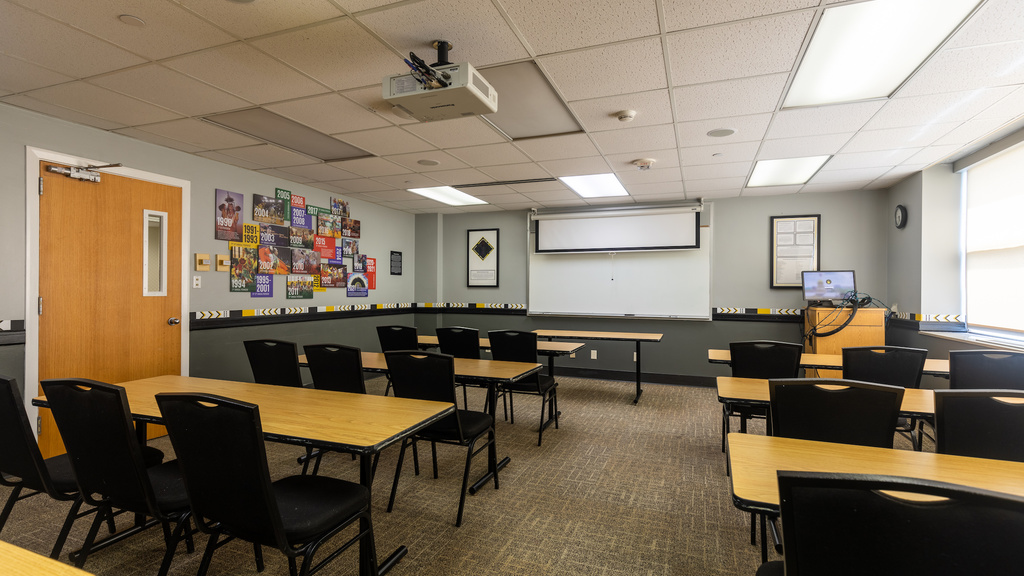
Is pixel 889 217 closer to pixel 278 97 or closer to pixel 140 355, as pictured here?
pixel 278 97

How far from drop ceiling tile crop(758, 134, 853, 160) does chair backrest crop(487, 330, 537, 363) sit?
8.37 feet

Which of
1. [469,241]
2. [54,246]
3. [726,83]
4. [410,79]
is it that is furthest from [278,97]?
[469,241]

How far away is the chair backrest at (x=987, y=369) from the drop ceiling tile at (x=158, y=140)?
5698mm

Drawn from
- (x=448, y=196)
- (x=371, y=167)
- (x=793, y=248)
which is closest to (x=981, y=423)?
(x=371, y=167)

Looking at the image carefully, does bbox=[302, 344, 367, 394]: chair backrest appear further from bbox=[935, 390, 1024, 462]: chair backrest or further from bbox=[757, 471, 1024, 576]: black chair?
bbox=[935, 390, 1024, 462]: chair backrest

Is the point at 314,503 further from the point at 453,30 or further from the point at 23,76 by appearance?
the point at 23,76

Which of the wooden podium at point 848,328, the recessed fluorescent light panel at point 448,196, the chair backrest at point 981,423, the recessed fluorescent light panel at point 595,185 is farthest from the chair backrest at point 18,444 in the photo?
the wooden podium at point 848,328

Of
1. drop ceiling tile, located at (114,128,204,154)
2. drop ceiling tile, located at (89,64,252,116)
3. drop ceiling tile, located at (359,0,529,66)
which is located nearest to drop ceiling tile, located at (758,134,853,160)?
drop ceiling tile, located at (359,0,529,66)

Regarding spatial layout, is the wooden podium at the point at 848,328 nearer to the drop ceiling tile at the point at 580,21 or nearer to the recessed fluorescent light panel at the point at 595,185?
the recessed fluorescent light panel at the point at 595,185

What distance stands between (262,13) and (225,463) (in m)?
1.89

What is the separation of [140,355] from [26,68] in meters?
2.23

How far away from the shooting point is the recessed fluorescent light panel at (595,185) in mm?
5168

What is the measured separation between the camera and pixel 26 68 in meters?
2.60

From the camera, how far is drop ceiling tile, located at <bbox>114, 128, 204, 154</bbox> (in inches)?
144
